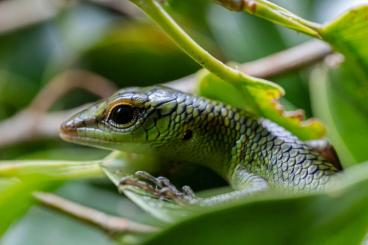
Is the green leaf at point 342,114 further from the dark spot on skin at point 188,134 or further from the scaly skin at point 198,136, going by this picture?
the dark spot on skin at point 188,134

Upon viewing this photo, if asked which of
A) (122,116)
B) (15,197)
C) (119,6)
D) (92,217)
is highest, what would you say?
(119,6)

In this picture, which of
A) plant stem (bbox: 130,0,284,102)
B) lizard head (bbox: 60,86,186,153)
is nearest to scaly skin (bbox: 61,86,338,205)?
lizard head (bbox: 60,86,186,153)

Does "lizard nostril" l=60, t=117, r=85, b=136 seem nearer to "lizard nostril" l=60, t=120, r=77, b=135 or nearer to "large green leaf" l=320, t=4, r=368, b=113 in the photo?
"lizard nostril" l=60, t=120, r=77, b=135

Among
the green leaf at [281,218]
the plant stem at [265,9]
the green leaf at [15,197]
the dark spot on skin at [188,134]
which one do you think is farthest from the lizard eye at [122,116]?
the green leaf at [281,218]

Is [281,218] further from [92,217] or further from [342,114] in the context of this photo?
[92,217]

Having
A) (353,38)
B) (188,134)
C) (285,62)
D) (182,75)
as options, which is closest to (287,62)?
(285,62)

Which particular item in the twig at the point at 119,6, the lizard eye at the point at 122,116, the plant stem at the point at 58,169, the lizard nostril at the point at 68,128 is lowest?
the plant stem at the point at 58,169
